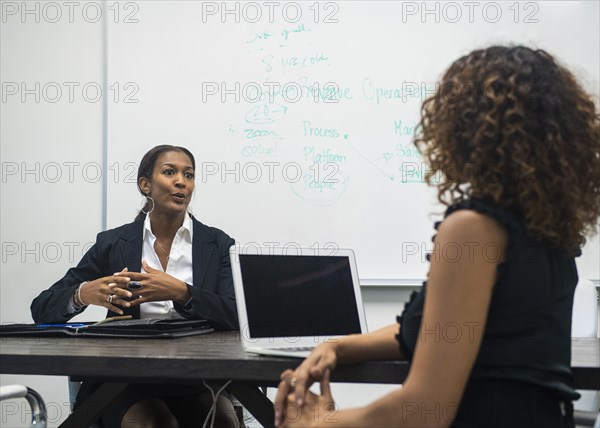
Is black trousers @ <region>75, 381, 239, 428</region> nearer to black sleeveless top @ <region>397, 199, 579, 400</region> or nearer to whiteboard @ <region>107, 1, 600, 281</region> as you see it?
black sleeveless top @ <region>397, 199, 579, 400</region>

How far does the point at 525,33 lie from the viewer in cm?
329

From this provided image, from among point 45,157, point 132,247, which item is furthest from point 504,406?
point 45,157

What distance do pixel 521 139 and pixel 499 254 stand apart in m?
0.17

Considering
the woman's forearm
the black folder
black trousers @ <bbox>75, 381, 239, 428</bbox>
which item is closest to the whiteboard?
black trousers @ <bbox>75, 381, 239, 428</bbox>

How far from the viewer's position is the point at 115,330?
1.82 meters

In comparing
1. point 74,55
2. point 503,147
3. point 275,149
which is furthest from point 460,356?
point 74,55

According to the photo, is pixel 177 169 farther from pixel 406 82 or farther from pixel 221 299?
pixel 406 82

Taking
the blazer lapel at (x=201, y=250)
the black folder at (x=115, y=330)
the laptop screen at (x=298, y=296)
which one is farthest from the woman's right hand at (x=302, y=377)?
the blazer lapel at (x=201, y=250)

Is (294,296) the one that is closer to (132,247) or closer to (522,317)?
(522,317)

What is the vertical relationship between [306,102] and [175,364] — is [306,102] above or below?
above

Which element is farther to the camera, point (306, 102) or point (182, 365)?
point (306, 102)

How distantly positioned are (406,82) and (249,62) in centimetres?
66

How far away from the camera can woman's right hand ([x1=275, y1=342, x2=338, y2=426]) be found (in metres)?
1.25

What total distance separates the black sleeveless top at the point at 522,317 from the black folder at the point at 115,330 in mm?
839
